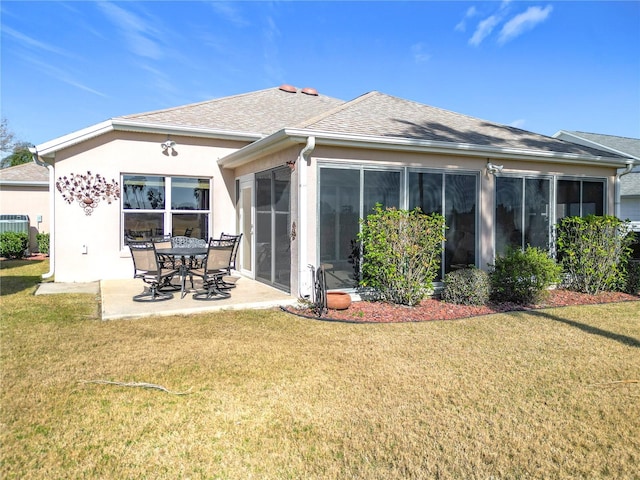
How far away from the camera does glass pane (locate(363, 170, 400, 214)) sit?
777 centimetres

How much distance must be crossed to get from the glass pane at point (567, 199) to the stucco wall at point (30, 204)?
1798cm

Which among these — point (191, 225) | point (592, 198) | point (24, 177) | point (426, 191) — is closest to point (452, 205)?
point (426, 191)

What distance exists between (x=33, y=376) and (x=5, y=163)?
4602cm

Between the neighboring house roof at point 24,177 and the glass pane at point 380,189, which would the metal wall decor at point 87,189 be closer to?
the glass pane at point 380,189

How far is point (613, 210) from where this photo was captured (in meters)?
10.3

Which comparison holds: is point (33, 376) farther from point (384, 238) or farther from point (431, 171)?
point (431, 171)

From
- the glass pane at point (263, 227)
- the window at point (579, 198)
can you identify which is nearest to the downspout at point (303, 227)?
the glass pane at point (263, 227)

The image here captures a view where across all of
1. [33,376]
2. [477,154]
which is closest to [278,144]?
[477,154]

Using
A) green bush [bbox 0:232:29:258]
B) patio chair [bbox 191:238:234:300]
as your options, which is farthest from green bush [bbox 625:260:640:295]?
green bush [bbox 0:232:29:258]

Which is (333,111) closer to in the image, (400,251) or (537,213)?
(400,251)

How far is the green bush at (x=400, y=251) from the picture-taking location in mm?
7293

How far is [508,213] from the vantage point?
9156 mm

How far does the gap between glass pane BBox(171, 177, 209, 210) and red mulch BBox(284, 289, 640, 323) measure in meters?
4.88

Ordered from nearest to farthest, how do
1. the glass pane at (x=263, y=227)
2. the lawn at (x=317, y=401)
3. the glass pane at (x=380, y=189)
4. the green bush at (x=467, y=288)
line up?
the lawn at (x=317, y=401), the green bush at (x=467, y=288), the glass pane at (x=380, y=189), the glass pane at (x=263, y=227)
